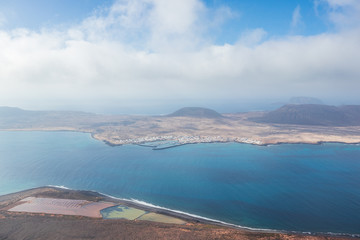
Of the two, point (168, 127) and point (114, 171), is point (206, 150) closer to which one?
point (114, 171)

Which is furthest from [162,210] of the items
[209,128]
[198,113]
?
[198,113]

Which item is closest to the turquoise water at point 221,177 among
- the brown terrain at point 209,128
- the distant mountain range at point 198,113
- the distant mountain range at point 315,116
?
the brown terrain at point 209,128

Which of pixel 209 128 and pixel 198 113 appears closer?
pixel 209 128

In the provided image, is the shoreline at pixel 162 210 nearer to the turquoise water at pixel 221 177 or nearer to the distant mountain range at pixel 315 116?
the turquoise water at pixel 221 177

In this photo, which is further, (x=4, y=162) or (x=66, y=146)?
(x=66, y=146)

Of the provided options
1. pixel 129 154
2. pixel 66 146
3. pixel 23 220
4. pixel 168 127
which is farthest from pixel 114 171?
pixel 168 127

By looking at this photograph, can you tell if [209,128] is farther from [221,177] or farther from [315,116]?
[315,116]
